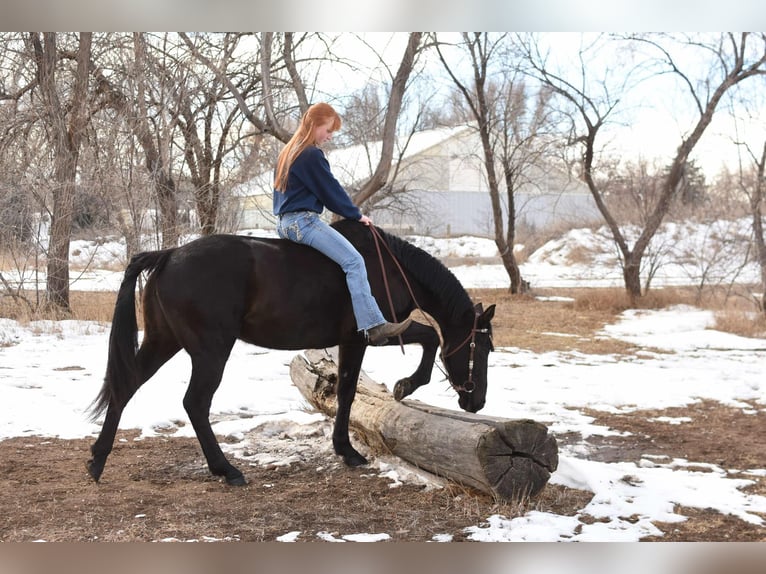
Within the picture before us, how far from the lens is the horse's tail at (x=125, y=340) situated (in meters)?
3.70

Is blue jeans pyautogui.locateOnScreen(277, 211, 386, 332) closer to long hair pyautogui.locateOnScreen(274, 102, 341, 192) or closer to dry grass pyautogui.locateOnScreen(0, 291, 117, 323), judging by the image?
long hair pyautogui.locateOnScreen(274, 102, 341, 192)

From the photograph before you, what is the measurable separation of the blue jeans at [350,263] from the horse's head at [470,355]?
1.59ft

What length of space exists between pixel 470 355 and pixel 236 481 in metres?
1.39

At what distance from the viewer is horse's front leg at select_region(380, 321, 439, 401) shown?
158 inches

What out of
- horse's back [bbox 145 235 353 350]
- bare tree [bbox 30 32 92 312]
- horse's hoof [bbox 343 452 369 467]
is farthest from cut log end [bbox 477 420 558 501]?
bare tree [bbox 30 32 92 312]

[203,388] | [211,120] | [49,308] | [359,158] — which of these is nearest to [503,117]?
[359,158]

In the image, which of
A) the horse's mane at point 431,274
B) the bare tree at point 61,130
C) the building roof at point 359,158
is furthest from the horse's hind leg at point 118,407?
the bare tree at point 61,130

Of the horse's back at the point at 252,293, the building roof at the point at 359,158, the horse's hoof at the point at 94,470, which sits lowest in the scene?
the horse's hoof at the point at 94,470

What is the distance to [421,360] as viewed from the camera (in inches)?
157

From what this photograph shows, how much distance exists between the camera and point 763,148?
32.1ft

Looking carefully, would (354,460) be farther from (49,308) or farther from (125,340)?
(49,308)

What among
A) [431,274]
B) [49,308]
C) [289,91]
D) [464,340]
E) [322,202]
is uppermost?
[289,91]

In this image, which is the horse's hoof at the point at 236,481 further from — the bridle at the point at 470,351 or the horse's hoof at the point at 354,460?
the bridle at the point at 470,351
